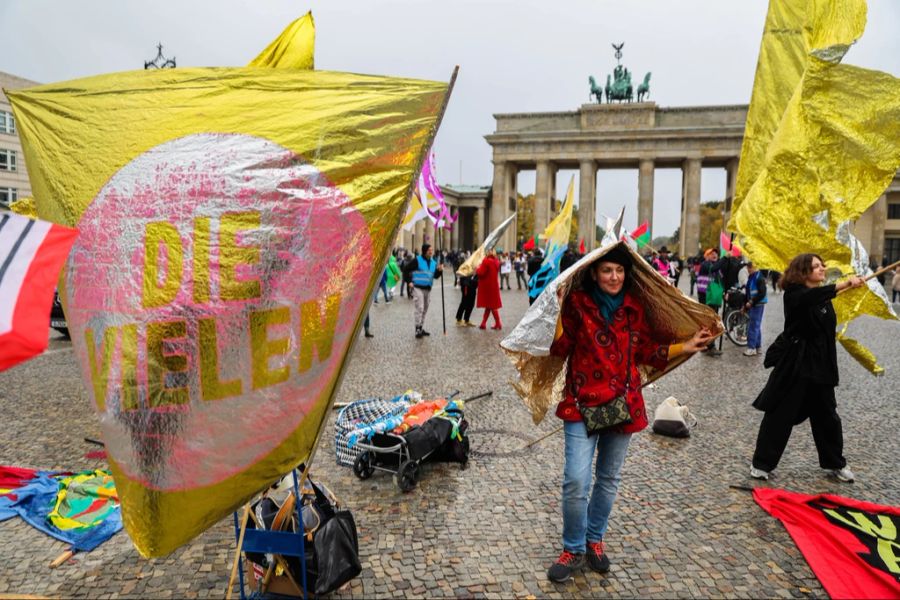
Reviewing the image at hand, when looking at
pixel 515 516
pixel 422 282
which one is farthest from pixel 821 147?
pixel 422 282

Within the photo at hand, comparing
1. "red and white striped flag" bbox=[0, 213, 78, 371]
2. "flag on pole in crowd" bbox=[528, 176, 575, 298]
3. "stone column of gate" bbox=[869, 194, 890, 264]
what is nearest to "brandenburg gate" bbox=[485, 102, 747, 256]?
"stone column of gate" bbox=[869, 194, 890, 264]

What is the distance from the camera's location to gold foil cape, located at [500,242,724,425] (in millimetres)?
3018

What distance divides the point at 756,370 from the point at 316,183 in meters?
8.52

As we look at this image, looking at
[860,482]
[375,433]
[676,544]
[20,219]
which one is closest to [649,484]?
[676,544]

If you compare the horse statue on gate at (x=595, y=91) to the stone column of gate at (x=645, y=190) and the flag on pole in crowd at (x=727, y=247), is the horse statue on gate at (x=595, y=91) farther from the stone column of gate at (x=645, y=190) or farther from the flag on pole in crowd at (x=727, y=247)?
the flag on pole in crowd at (x=727, y=247)

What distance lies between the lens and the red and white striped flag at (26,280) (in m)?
1.73

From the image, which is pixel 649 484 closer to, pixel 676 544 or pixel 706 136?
pixel 676 544

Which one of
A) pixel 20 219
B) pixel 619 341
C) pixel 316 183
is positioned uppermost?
pixel 316 183

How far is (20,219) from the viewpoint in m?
1.93

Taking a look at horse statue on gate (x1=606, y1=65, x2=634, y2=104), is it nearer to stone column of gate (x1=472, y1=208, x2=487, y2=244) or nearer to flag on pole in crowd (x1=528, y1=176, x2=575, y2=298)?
stone column of gate (x1=472, y1=208, x2=487, y2=244)

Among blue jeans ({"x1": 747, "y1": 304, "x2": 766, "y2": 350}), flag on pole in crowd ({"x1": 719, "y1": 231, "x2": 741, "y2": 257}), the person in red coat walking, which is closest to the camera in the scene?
blue jeans ({"x1": 747, "y1": 304, "x2": 766, "y2": 350})

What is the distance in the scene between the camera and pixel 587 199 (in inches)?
2108

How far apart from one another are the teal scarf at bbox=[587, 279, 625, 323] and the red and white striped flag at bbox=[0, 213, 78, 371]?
2387 millimetres

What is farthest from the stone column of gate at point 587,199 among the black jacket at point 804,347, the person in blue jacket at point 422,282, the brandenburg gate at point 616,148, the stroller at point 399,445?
the stroller at point 399,445
